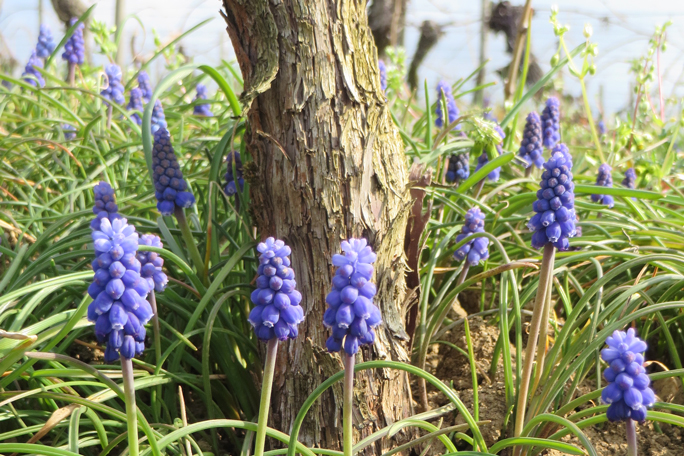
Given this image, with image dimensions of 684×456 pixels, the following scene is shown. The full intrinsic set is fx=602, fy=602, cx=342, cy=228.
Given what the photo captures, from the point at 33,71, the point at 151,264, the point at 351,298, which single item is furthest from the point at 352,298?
the point at 33,71

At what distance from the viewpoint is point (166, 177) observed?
2.60 m

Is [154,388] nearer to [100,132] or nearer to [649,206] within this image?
[100,132]

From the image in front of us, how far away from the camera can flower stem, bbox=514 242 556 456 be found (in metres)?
2.05

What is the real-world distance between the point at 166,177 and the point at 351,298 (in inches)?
52.4

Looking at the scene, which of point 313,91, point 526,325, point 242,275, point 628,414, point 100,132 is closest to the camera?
point 628,414

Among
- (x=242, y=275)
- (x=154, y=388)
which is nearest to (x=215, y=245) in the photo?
(x=242, y=275)

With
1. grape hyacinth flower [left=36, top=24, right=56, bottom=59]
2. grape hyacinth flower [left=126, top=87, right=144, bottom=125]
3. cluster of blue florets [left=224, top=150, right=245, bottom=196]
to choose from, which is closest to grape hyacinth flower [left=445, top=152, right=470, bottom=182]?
cluster of blue florets [left=224, top=150, right=245, bottom=196]

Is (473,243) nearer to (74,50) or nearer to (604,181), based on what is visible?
(604,181)

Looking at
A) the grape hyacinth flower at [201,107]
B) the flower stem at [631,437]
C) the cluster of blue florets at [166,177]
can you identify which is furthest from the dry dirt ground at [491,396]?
the grape hyacinth flower at [201,107]

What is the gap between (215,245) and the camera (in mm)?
2883

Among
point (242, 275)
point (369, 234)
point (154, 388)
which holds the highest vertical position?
point (369, 234)

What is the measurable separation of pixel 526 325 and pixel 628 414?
157 centimetres

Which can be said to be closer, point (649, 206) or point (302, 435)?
point (302, 435)

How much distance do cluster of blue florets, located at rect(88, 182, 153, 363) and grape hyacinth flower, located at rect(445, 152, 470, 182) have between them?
2.24 metres
